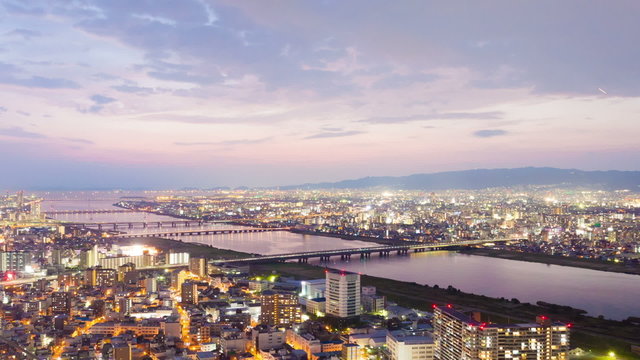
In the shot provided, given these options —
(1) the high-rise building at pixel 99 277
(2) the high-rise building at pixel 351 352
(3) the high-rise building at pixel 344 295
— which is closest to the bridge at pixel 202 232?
(1) the high-rise building at pixel 99 277

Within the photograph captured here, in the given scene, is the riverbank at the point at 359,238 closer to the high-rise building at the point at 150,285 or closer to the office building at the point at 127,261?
the office building at the point at 127,261

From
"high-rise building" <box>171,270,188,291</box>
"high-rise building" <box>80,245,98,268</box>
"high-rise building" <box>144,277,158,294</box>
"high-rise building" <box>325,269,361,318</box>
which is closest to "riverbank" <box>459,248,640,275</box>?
"high-rise building" <box>325,269,361,318</box>

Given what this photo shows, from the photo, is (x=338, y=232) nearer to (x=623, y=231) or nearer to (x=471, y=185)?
(x=623, y=231)

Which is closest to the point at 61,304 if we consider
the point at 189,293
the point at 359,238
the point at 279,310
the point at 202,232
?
the point at 189,293

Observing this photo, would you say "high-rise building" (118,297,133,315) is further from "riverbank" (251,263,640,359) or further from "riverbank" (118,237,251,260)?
"riverbank" (118,237,251,260)

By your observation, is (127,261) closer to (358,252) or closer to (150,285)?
(150,285)
